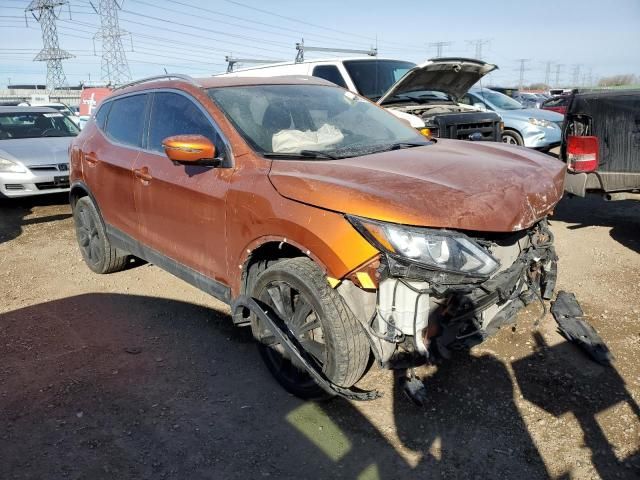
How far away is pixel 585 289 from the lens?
4.29 metres

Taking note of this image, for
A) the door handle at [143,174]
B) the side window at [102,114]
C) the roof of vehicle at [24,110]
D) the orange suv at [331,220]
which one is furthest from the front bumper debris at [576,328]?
the roof of vehicle at [24,110]

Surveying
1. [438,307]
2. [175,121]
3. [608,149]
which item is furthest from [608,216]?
[175,121]

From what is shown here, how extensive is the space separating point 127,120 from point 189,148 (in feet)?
5.55

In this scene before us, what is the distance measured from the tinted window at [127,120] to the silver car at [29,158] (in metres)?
4.10

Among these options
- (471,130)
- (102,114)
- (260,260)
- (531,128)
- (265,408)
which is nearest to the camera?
(265,408)

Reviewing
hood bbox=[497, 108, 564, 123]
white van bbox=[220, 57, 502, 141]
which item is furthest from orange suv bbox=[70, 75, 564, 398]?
hood bbox=[497, 108, 564, 123]

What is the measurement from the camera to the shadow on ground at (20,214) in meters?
7.20

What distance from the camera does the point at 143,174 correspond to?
380 cm

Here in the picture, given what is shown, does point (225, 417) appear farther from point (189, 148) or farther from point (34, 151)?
point (34, 151)

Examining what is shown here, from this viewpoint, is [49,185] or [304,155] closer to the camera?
[304,155]

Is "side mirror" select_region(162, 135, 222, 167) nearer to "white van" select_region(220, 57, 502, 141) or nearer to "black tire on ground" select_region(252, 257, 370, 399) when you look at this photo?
"black tire on ground" select_region(252, 257, 370, 399)

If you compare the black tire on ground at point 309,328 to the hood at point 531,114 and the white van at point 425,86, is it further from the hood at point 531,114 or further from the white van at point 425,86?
the hood at point 531,114

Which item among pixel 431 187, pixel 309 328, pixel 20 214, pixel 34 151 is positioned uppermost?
pixel 431 187

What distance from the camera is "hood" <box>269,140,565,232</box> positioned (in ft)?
7.58
